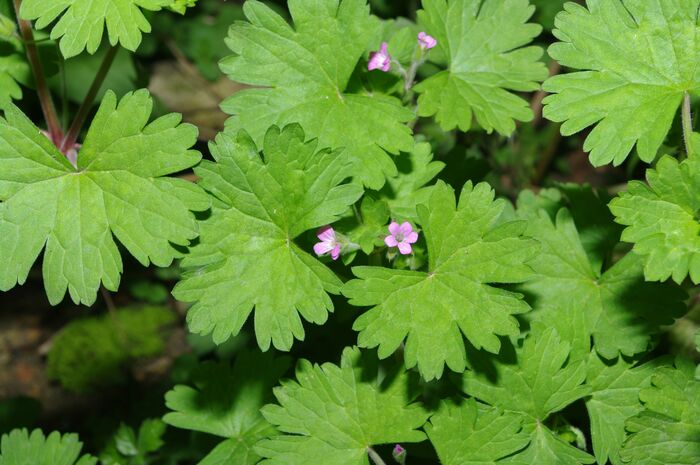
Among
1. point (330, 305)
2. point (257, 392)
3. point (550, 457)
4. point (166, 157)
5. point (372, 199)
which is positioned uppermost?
point (166, 157)

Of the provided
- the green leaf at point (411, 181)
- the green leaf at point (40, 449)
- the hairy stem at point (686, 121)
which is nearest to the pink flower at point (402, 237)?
the green leaf at point (411, 181)

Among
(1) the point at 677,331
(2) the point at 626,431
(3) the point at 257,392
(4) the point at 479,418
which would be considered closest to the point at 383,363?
(4) the point at 479,418

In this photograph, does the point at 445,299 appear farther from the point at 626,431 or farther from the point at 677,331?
the point at 677,331

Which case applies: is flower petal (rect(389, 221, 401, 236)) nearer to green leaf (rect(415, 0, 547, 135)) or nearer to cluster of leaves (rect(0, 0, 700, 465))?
cluster of leaves (rect(0, 0, 700, 465))

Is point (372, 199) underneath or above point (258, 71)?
underneath

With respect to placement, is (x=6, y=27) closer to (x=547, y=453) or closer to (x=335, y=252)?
(x=335, y=252)

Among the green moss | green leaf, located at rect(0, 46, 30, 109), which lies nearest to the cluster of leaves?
green leaf, located at rect(0, 46, 30, 109)

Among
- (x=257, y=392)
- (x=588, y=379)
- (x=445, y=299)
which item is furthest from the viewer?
(x=257, y=392)

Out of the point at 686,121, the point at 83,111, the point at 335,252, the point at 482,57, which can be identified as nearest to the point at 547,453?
the point at 335,252
